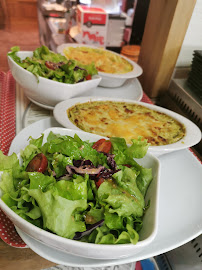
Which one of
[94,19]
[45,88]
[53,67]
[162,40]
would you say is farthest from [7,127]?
[94,19]

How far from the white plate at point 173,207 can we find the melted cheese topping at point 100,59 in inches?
23.0

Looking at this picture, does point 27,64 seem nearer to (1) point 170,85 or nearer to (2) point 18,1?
(1) point 170,85

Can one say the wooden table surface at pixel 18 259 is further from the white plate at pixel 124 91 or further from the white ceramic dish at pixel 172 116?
the white plate at pixel 124 91

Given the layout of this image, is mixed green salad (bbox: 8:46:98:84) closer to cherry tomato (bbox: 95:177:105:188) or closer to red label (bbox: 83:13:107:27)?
cherry tomato (bbox: 95:177:105:188)

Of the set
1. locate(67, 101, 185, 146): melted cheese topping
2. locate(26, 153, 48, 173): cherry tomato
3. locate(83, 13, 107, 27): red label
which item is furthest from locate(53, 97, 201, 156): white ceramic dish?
locate(83, 13, 107, 27): red label

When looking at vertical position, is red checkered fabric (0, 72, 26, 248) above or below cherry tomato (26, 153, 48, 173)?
below

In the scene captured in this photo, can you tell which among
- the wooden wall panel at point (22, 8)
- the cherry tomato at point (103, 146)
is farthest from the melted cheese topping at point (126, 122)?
the wooden wall panel at point (22, 8)

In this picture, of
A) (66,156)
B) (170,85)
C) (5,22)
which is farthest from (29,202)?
(5,22)

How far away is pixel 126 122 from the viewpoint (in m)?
1.00

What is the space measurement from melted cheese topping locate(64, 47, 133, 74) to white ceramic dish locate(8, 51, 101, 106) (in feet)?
1.13

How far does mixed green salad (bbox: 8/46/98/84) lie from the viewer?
1069 millimetres

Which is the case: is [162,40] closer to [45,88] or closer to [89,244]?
[45,88]

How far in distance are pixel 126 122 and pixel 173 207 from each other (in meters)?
0.39

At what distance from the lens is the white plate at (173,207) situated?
1.83 feet
